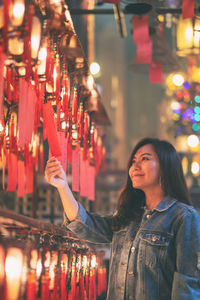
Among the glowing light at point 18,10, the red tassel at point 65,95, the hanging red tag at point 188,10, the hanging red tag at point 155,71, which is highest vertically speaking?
the hanging red tag at point 188,10

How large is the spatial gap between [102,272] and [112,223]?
2.54 ft

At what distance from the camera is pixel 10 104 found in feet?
10.9

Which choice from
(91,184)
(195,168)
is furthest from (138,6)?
(195,168)

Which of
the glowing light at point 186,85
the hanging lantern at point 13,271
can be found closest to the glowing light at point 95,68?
the glowing light at point 186,85

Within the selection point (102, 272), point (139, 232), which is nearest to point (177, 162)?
point (139, 232)

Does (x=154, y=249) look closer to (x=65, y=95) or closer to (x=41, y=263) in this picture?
(x=41, y=263)

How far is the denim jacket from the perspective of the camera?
2.30m

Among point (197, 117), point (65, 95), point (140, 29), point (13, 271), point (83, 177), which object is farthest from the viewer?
point (197, 117)

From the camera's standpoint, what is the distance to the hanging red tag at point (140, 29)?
13.8 feet

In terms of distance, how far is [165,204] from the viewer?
2.52 meters

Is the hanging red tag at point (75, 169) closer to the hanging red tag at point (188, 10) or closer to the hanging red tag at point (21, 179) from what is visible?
the hanging red tag at point (21, 179)

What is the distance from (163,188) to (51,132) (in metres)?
0.68

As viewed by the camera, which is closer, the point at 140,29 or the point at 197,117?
the point at 140,29

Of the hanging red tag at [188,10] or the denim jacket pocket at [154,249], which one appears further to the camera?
the hanging red tag at [188,10]
